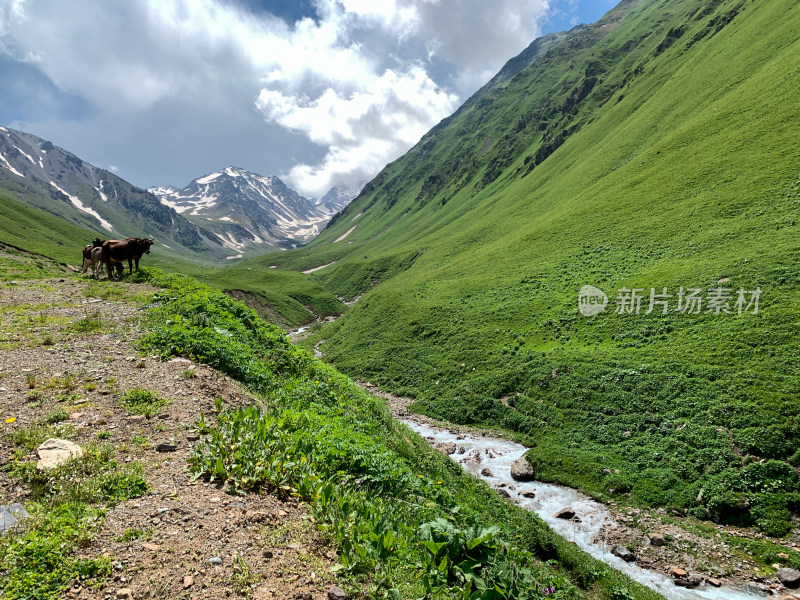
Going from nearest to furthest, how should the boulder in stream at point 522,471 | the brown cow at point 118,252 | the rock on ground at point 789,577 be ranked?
the rock on ground at point 789,577 → the brown cow at point 118,252 → the boulder in stream at point 522,471

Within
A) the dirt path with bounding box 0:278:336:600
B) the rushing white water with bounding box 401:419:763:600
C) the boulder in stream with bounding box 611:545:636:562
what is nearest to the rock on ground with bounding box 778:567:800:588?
the rushing white water with bounding box 401:419:763:600

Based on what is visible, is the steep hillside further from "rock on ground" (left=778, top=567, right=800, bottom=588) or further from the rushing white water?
"rock on ground" (left=778, top=567, right=800, bottom=588)

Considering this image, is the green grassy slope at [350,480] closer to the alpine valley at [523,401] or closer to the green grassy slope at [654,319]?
the alpine valley at [523,401]

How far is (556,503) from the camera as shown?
75.5 feet

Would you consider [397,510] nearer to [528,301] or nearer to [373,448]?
[373,448]

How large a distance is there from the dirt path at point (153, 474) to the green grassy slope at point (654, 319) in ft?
78.2

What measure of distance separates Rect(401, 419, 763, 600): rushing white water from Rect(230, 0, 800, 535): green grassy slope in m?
1.93

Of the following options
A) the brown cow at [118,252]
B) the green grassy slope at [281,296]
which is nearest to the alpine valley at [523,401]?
the brown cow at [118,252]

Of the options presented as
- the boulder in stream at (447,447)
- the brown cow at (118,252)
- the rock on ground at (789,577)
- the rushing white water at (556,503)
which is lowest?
the boulder in stream at (447,447)

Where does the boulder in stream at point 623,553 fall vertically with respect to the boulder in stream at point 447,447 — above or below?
above

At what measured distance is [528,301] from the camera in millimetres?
49812

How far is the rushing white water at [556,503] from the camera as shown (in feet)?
52.7

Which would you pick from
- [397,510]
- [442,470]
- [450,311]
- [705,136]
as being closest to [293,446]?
[397,510]

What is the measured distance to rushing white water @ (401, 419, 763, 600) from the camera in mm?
16078
